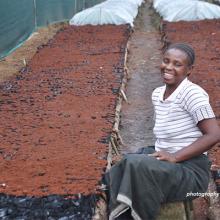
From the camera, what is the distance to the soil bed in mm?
4203

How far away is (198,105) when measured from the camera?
3441 mm

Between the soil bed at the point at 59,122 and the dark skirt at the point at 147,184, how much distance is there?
2.01 ft

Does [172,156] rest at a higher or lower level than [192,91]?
lower

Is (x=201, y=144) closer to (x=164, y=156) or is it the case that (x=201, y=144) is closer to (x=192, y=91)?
(x=164, y=156)

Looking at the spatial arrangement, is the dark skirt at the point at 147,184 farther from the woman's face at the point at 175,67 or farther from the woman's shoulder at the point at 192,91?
the woman's face at the point at 175,67

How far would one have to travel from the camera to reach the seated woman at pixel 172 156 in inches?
130

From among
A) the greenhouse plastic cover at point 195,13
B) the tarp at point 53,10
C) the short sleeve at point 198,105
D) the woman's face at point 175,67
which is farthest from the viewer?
the greenhouse plastic cover at point 195,13

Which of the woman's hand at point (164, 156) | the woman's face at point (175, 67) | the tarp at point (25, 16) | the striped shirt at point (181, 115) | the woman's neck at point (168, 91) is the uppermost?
the tarp at point (25, 16)

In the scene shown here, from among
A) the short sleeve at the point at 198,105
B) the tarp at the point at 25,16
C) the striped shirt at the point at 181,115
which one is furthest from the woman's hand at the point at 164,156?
the tarp at the point at 25,16

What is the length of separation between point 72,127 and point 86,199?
193cm

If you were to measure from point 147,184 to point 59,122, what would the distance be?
2.75 meters

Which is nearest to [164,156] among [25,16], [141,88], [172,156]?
[172,156]

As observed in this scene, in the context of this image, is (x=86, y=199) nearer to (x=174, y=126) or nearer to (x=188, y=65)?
(x=174, y=126)

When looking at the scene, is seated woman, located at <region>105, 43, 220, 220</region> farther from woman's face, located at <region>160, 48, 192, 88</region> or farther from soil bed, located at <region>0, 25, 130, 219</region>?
soil bed, located at <region>0, 25, 130, 219</region>
